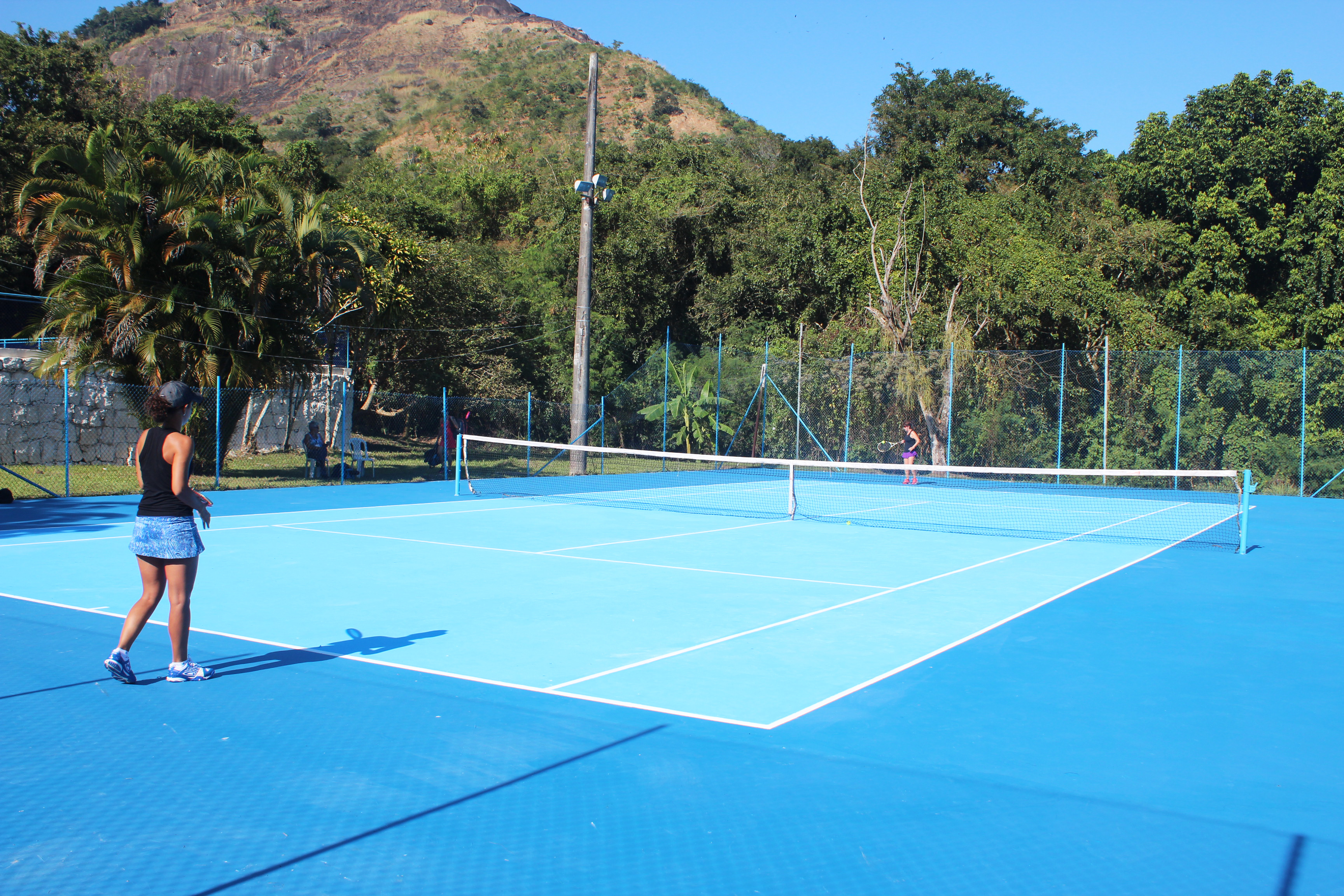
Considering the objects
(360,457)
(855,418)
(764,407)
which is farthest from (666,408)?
(360,457)

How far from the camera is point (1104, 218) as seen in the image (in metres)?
29.7

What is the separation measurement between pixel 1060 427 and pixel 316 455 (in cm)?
1660

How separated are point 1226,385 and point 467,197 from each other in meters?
34.8

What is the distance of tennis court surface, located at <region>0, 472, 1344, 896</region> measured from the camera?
3824 mm

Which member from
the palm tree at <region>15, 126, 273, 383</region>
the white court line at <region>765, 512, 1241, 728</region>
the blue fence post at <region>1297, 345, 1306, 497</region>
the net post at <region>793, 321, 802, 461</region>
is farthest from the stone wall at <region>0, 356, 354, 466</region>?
the blue fence post at <region>1297, 345, 1306, 497</region>

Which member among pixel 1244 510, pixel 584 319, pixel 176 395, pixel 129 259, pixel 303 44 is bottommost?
pixel 1244 510

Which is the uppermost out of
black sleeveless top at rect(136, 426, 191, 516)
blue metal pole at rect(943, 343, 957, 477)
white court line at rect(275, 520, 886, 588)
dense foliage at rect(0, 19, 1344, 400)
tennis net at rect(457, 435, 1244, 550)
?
dense foliage at rect(0, 19, 1344, 400)

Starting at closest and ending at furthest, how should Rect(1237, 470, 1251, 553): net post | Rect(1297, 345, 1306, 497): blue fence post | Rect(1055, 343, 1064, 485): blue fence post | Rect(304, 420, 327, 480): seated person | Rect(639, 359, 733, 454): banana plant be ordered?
Rect(1237, 470, 1251, 553): net post, Rect(304, 420, 327, 480): seated person, Rect(1297, 345, 1306, 497): blue fence post, Rect(1055, 343, 1064, 485): blue fence post, Rect(639, 359, 733, 454): banana plant

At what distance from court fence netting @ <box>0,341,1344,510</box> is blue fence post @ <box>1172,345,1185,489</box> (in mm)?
73

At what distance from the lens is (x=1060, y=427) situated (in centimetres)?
2375

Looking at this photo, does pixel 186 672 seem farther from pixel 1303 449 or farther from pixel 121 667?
pixel 1303 449

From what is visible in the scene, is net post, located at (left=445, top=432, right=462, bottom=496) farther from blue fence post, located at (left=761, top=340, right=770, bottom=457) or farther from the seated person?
blue fence post, located at (left=761, top=340, right=770, bottom=457)

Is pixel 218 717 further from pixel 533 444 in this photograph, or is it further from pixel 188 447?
pixel 533 444

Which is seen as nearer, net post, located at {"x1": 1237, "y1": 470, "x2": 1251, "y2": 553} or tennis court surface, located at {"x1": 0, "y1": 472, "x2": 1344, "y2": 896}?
tennis court surface, located at {"x1": 0, "y1": 472, "x2": 1344, "y2": 896}
